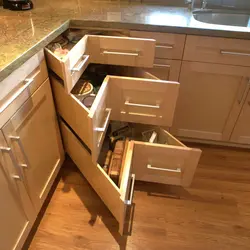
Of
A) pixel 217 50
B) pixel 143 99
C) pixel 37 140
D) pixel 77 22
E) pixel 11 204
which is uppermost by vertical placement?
pixel 77 22

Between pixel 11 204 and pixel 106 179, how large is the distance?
39 centimetres

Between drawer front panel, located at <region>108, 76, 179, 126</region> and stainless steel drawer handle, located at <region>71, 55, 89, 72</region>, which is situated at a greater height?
stainless steel drawer handle, located at <region>71, 55, 89, 72</region>

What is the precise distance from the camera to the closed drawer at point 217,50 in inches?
47.4

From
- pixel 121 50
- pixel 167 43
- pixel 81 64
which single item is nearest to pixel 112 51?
pixel 121 50

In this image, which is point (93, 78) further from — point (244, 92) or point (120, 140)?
point (244, 92)

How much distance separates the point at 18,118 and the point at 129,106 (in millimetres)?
538

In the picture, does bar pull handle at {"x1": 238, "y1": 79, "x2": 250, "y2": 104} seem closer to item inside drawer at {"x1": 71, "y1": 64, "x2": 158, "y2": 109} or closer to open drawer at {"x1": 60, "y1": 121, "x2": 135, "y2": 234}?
item inside drawer at {"x1": 71, "y1": 64, "x2": 158, "y2": 109}

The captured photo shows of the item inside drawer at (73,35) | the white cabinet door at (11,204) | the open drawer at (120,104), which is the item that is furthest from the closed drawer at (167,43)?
the white cabinet door at (11,204)

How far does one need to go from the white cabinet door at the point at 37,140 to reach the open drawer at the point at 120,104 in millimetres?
93

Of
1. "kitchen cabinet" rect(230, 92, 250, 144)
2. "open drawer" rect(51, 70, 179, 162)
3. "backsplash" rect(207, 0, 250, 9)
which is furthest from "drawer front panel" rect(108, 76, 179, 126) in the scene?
"backsplash" rect(207, 0, 250, 9)

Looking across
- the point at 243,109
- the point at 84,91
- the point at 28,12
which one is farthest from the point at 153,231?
the point at 28,12

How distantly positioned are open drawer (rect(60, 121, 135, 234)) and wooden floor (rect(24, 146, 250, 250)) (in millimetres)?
162

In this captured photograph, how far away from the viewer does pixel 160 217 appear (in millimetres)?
1259

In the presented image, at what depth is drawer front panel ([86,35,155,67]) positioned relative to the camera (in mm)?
1105
